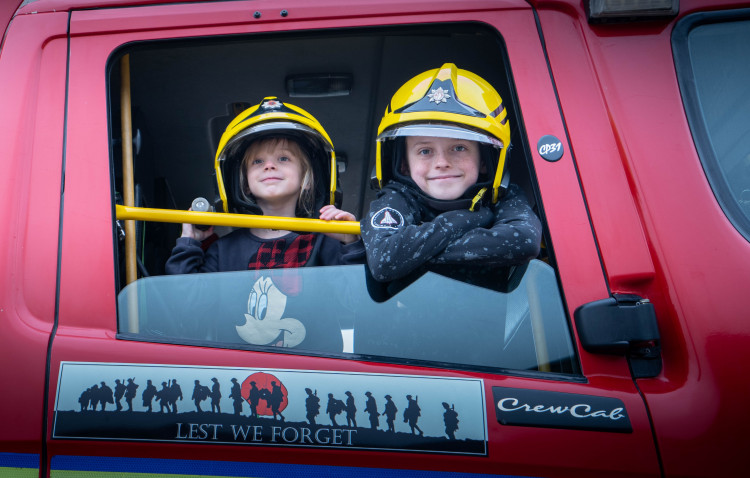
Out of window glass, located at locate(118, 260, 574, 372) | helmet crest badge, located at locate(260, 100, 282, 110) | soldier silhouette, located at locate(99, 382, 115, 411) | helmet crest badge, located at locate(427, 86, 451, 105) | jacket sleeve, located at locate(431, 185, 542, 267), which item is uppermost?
helmet crest badge, located at locate(260, 100, 282, 110)

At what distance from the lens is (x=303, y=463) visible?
1217mm

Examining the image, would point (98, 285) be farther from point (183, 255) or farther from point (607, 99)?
point (607, 99)

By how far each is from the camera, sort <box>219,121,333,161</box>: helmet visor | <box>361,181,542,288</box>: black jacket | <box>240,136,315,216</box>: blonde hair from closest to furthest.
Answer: <box>361,181,542,288</box>: black jacket < <box>219,121,333,161</box>: helmet visor < <box>240,136,315,216</box>: blonde hair

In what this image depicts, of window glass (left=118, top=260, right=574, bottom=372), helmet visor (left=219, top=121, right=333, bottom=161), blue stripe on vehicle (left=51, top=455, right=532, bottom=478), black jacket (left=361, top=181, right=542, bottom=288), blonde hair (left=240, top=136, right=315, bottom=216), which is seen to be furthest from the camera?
blonde hair (left=240, top=136, right=315, bottom=216)

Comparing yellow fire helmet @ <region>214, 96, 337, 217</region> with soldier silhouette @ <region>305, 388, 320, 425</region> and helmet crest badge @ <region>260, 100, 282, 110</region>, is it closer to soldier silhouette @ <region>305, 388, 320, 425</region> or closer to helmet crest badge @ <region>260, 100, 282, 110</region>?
helmet crest badge @ <region>260, 100, 282, 110</region>

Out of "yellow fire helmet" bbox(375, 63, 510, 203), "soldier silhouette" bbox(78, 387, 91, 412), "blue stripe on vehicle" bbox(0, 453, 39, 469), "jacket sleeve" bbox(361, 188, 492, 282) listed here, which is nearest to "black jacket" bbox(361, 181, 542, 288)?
"jacket sleeve" bbox(361, 188, 492, 282)

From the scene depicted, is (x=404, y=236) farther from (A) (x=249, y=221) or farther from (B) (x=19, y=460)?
(B) (x=19, y=460)

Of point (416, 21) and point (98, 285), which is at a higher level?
point (416, 21)

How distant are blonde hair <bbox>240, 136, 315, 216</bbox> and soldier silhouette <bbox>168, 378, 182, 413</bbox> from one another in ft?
Answer: 3.22

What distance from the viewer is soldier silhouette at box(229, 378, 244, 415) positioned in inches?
48.9

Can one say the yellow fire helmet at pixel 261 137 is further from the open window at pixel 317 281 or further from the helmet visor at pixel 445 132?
the helmet visor at pixel 445 132

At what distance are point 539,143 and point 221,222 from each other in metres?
0.82

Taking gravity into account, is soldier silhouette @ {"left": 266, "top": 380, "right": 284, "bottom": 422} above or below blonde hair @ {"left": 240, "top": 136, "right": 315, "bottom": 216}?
below

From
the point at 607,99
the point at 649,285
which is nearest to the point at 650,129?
the point at 607,99
